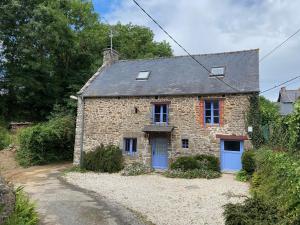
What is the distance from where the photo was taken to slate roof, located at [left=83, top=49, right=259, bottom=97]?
16922mm

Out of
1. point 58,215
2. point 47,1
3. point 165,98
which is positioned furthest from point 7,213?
point 47,1

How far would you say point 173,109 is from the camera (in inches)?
687

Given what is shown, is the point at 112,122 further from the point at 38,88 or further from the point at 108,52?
the point at 38,88

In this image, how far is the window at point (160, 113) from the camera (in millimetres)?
17734

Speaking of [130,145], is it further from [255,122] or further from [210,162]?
[255,122]

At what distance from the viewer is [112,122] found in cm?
1869

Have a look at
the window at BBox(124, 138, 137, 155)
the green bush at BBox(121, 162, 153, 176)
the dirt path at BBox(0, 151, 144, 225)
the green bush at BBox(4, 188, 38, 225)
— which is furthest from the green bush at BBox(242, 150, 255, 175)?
the green bush at BBox(4, 188, 38, 225)

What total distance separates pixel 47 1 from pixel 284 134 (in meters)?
24.4

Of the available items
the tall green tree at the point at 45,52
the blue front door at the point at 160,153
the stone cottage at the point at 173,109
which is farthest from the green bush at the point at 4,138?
the blue front door at the point at 160,153

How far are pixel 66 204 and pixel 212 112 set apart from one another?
942 centimetres

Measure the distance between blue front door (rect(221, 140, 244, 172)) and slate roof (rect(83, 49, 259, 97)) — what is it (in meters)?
2.79

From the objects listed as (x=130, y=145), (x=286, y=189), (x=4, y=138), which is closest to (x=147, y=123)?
(x=130, y=145)

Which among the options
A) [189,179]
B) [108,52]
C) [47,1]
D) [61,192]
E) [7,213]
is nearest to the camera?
[7,213]

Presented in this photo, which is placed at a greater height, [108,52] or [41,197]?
[108,52]
